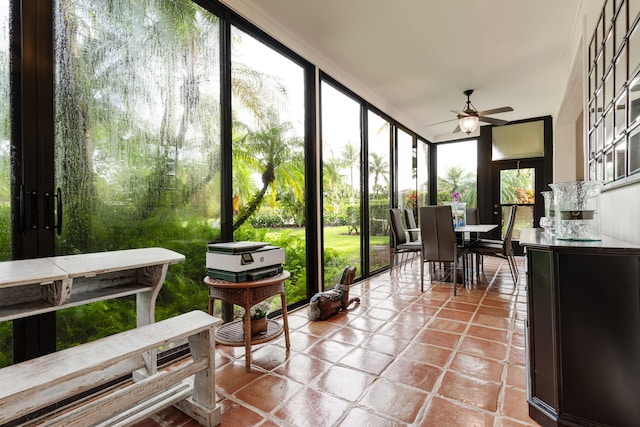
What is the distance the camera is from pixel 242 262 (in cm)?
195

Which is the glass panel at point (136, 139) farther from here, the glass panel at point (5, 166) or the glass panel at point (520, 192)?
the glass panel at point (520, 192)

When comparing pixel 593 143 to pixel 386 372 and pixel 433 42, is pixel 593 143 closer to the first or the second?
pixel 433 42

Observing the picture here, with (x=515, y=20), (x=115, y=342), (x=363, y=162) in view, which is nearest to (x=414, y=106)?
(x=363, y=162)

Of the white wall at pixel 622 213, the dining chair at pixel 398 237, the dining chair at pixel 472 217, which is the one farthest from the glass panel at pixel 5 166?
the dining chair at pixel 472 217

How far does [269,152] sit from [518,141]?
5.53 metres

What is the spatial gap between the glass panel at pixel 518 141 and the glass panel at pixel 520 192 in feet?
1.03

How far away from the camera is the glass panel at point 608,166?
183 cm

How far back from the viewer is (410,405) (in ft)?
5.16

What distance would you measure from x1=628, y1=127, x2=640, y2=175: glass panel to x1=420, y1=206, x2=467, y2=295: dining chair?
2.06 m

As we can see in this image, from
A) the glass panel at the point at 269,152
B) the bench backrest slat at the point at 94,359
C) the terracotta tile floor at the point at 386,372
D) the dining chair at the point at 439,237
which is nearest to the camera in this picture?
the bench backrest slat at the point at 94,359

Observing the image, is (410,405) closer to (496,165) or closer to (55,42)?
(55,42)

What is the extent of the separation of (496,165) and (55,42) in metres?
6.93

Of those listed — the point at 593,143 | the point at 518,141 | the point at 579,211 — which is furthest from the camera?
the point at 518,141

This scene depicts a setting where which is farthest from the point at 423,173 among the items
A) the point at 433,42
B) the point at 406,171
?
the point at 433,42
